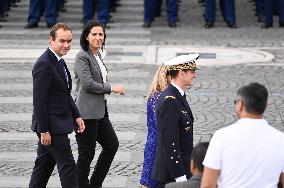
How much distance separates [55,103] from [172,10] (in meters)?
13.2

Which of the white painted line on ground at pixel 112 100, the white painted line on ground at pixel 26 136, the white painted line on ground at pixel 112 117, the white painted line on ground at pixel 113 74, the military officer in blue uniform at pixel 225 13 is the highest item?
the military officer in blue uniform at pixel 225 13

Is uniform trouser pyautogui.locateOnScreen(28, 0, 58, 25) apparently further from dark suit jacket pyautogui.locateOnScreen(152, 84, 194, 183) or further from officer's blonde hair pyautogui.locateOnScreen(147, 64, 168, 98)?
dark suit jacket pyautogui.locateOnScreen(152, 84, 194, 183)

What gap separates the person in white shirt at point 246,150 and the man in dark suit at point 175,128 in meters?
1.50

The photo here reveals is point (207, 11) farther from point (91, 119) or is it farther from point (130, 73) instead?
point (91, 119)

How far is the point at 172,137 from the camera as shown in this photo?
7320 mm

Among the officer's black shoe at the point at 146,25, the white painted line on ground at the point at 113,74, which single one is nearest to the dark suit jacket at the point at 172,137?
the white painted line on ground at the point at 113,74

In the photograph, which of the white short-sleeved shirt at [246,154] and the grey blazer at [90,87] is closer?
the white short-sleeved shirt at [246,154]

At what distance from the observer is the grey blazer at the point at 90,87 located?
9336 millimetres

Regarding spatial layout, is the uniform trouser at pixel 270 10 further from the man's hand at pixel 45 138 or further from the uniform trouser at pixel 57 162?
the man's hand at pixel 45 138

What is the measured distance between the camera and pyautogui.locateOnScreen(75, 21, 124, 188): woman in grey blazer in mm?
9312

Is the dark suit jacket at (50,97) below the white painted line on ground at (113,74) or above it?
above

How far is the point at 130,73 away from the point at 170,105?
8837mm

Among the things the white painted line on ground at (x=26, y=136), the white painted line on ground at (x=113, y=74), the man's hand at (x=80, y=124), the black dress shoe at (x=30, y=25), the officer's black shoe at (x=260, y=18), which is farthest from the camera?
the officer's black shoe at (x=260, y=18)

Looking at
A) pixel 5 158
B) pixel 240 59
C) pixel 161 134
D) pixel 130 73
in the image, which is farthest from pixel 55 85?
pixel 240 59
